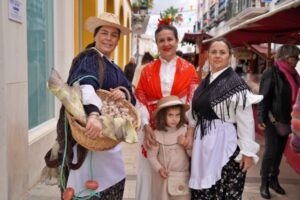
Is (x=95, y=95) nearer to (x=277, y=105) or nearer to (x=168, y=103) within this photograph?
(x=168, y=103)

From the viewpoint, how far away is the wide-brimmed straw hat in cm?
281

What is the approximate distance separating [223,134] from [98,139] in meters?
1.02

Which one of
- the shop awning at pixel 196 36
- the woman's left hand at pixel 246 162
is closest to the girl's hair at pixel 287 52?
the woman's left hand at pixel 246 162

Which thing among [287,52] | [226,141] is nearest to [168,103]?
[226,141]

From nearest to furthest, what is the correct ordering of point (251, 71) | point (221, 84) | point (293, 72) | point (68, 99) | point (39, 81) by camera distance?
1. point (68, 99)
2. point (221, 84)
3. point (293, 72)
4. point (39, 81)
5. point (251, 71)

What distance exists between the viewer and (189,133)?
9.53 feet

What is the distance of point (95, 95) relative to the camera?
2.20 metres

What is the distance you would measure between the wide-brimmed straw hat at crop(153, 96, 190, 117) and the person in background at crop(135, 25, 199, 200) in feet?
0.49

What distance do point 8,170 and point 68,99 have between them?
1.46m

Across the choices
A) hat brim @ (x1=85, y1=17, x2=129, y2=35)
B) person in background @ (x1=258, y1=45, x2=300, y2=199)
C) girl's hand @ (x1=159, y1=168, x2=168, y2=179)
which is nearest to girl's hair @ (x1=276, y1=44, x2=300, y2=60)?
person in background @ (x1=258, y1=45, x2=300, y2=199)

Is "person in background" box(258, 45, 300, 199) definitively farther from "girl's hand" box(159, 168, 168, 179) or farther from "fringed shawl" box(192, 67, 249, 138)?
"girl's hand" box(159, 168, 168, 179)

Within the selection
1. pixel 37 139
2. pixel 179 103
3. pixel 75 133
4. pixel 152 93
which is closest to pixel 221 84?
pixel 179 103

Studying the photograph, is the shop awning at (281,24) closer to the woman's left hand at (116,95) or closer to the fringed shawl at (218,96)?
the fringed shawl at (218,96)

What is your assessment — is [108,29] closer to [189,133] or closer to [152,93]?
[152,93]
